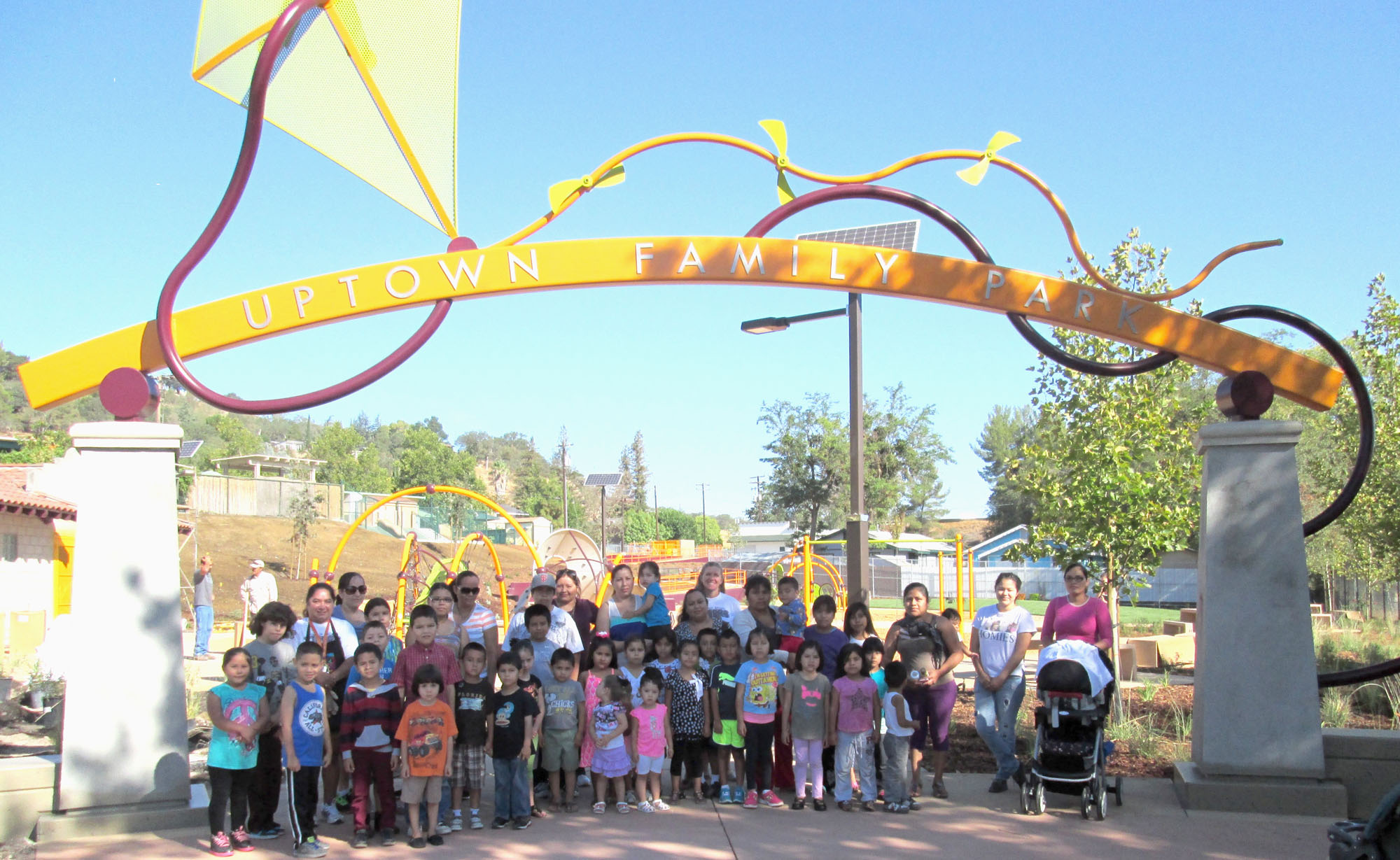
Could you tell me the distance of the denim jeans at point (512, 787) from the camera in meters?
6.51

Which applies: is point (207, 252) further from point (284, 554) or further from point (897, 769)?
point (284, 554)

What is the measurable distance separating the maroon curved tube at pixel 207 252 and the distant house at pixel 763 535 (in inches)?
2169

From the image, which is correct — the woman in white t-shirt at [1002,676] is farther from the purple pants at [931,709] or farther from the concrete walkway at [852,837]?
the concrete walkway at [852,837]

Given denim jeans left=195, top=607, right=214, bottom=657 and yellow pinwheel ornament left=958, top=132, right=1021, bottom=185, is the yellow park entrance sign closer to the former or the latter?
yellow pinwheel ornament left=958, top=132, right=1021, bottom=185

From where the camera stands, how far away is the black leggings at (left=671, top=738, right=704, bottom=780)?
710cm

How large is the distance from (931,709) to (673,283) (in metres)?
3.48

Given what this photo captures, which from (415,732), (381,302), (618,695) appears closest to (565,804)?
(618,695)

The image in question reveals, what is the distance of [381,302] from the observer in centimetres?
677

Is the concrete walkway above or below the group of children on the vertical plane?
below

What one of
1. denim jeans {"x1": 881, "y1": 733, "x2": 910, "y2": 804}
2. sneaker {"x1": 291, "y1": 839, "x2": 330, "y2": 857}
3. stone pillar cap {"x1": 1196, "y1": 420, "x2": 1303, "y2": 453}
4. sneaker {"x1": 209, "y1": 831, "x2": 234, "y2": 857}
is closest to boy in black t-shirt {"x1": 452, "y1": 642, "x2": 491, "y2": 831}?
sneaker {"x1": 291, "y1": 839, "x2": 330, "y2": 857}

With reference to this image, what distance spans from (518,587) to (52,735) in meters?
15.5

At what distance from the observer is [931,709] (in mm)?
7258

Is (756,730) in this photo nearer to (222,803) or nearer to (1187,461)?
(222,803)

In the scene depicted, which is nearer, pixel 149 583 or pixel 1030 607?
pixel 149 583
